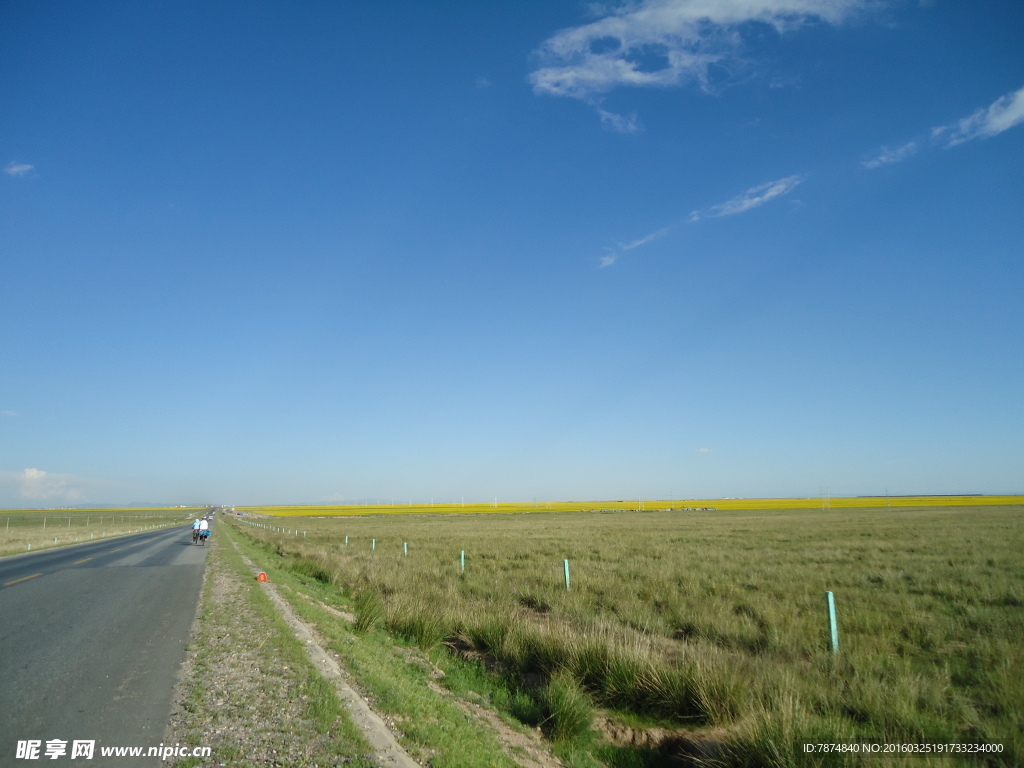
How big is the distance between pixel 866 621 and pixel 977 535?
94.3 feet

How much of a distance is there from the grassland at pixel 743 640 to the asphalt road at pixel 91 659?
12.6ft

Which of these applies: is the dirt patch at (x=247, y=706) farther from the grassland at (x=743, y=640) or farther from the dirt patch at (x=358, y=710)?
the grassland at (x=743, y=640)

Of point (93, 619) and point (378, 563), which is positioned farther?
point (378, 563)

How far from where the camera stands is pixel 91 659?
7555 mm

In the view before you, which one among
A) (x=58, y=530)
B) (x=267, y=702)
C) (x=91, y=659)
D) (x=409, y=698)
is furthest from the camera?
(x=58, y=530)

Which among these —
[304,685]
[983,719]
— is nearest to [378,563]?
[304,685]

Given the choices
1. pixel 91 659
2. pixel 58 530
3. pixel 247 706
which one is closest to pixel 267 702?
pixel 247 706

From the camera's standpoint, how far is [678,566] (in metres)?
20.0

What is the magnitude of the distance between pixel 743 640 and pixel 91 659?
10024mm

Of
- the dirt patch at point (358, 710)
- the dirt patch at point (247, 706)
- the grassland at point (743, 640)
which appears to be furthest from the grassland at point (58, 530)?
the dirt patch at point (358, 710)

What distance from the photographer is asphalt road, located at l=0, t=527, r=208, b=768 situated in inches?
203

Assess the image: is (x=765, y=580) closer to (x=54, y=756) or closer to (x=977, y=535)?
(x=54, y=756)

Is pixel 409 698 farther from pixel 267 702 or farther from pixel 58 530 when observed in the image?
pixel 58 530

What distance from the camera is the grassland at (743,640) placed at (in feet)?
19.4
